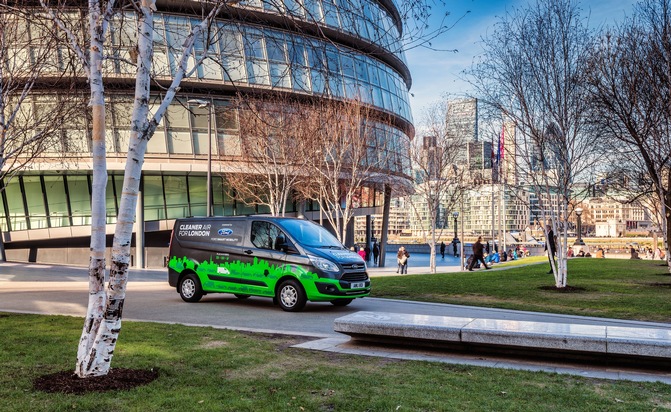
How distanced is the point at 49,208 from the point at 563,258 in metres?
31.2

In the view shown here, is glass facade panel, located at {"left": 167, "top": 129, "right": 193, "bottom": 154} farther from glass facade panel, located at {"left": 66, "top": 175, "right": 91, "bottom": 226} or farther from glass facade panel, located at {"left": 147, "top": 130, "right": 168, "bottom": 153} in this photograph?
glass facade panel, located at {"left": 66, "top": 175, "right": 91, "bottom": 226}

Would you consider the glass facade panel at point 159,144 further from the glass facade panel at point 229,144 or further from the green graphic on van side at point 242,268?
the green graphic on van side at point 242,268

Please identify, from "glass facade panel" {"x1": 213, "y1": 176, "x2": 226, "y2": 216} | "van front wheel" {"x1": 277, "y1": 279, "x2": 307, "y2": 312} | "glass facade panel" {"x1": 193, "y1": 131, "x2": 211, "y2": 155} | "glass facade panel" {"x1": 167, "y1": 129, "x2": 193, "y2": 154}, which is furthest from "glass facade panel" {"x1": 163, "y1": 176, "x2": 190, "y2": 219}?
"van front wheel" {"x1": 277, "y1": 279, "x2": 307, "y2": 312}

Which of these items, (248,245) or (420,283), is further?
(420,283)

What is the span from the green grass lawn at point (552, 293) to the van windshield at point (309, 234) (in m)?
3.90

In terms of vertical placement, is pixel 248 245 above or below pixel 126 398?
above

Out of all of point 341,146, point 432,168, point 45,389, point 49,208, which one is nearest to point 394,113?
point 432,168

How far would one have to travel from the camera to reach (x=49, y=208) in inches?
1567

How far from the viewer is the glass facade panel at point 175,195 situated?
131 feet

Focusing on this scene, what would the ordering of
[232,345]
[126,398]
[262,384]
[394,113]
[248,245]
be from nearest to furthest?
[126,398] < [262,384] < [232,345] < [248,245] < [394,113]

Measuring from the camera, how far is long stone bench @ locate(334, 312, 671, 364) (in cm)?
805

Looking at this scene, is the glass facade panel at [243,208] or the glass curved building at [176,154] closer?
the glass curved building at [176,154]

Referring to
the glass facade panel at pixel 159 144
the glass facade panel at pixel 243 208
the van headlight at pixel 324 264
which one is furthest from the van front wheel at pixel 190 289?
the glass facade panel at pixel 243 208

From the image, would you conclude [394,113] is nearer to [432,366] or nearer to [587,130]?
[587,130]
